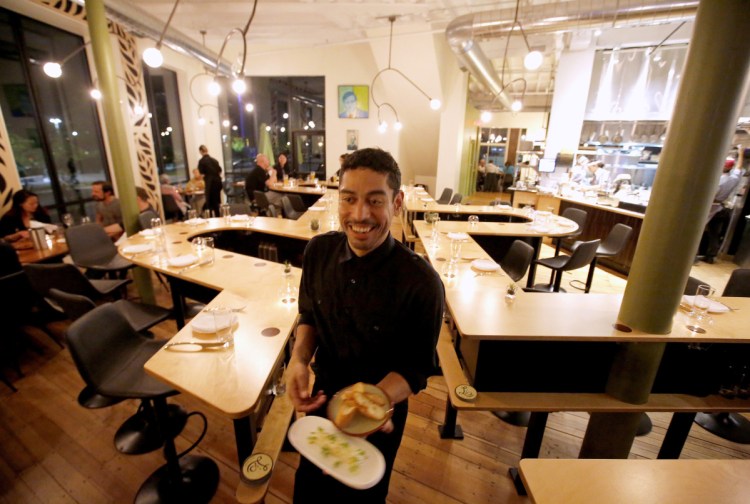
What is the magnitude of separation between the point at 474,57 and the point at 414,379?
248 inches

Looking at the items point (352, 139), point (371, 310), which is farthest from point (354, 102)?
point (371, 310)

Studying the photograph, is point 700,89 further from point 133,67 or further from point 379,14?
point 133,67

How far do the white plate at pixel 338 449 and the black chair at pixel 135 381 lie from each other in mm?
948

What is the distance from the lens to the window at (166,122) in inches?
304

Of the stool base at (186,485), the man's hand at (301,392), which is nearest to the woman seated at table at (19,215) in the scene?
the stool base at (186,485)

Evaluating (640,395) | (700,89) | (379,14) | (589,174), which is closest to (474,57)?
(379,14)

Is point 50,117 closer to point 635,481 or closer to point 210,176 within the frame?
point 210,176

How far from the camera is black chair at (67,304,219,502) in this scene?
170 cm

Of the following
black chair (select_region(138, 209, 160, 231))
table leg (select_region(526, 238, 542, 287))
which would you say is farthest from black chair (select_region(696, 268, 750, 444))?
black chair (select_region(138, 209, 160, 231))

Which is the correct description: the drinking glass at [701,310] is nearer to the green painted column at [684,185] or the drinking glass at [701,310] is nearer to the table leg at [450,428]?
the green painted column at [684,185]

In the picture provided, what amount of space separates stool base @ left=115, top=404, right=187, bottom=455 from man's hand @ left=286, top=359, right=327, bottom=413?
1408 millimetres

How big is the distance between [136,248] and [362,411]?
2981 mm

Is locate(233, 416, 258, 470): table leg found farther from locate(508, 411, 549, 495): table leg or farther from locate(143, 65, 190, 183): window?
locate(143, 65, 190, 183): window

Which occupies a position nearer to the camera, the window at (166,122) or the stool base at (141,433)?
the stool base at (141,433)
